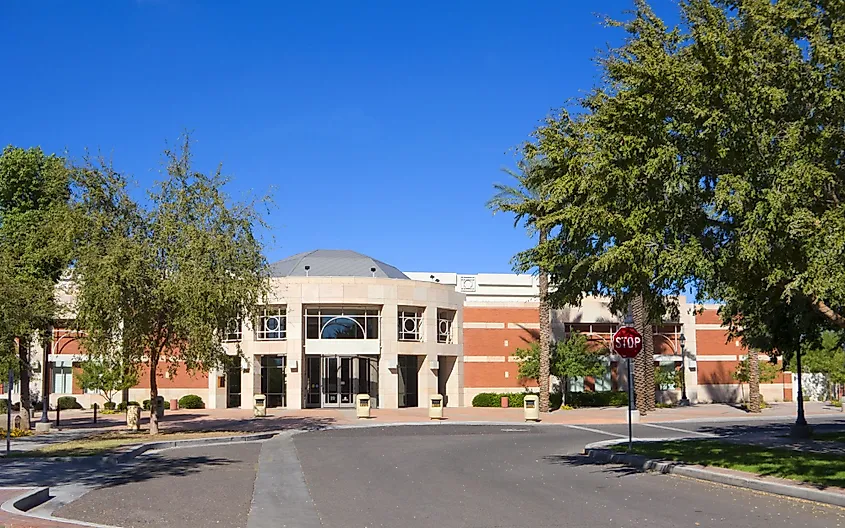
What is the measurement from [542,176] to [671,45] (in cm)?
426

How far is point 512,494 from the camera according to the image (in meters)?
14.1

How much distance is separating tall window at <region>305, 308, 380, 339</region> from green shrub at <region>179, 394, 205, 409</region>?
25.5ft

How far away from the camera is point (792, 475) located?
15102 mm

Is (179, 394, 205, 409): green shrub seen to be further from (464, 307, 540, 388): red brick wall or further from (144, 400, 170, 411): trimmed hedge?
(464, 307, 540, 388): red brick wall

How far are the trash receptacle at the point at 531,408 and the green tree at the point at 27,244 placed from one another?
Result: 1936cm

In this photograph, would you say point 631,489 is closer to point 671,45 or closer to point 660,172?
point 660,172

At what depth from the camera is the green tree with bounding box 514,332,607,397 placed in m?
47.4

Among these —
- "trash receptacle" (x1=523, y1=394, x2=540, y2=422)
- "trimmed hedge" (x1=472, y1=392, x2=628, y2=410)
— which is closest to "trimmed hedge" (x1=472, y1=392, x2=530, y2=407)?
"trimmed hedge" (x1=472, y1=392, x2=628, y2=410)

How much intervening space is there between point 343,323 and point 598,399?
14.9 meters

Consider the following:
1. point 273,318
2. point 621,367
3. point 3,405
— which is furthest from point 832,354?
point 3,405

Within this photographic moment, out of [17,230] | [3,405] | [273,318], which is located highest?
[17,230]

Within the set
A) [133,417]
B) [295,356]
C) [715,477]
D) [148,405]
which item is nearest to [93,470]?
[715,477]

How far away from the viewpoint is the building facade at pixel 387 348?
1844 inches

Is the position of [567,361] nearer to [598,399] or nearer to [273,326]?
[598,399]
